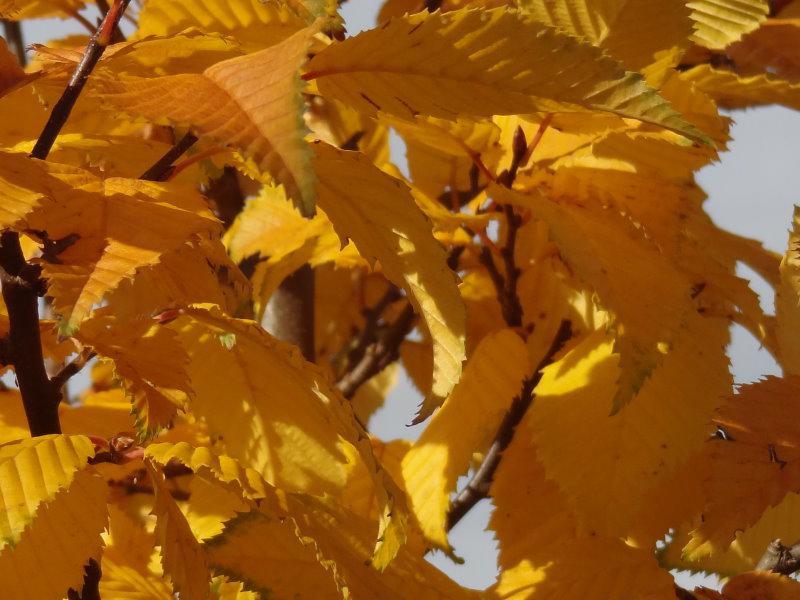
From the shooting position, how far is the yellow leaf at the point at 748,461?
0.62 m

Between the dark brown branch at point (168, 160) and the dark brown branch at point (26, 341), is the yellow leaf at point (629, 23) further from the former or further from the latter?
the dark brown branch at point (26, 341)

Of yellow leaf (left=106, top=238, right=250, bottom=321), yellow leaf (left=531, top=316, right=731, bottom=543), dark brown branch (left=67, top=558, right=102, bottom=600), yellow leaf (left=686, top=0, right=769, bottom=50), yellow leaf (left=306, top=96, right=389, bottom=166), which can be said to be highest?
yellow leaf (left=306, top=96, right=389, bottom=166)

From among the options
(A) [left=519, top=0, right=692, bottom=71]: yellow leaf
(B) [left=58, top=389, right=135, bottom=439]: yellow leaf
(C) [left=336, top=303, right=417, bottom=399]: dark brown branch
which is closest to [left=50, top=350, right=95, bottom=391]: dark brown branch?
(B) [left=58, top=389, right=135, bottom=439]: yellow leaf

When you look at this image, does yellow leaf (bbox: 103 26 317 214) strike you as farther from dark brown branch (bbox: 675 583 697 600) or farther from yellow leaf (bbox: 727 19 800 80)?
yellow leaf (bbox: 727 19 800 80)

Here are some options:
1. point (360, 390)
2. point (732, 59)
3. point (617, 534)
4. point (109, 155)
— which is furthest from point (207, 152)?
point (360, 390)

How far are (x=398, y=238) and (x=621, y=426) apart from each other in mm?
232

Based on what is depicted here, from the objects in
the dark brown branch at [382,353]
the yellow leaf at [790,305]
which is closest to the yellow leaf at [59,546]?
the yellow leaf at [790,305]

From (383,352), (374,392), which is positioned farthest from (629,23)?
(374,392)

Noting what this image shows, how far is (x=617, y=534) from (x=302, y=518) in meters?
0.20

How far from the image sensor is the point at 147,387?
564 millimetres

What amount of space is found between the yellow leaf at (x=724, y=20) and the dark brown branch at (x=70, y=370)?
0.51 meters

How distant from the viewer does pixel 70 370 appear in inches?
22.3

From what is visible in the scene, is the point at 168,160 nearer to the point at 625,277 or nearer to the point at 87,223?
the point at 87,223

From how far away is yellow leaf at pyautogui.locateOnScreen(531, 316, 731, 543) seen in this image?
0.63 m
